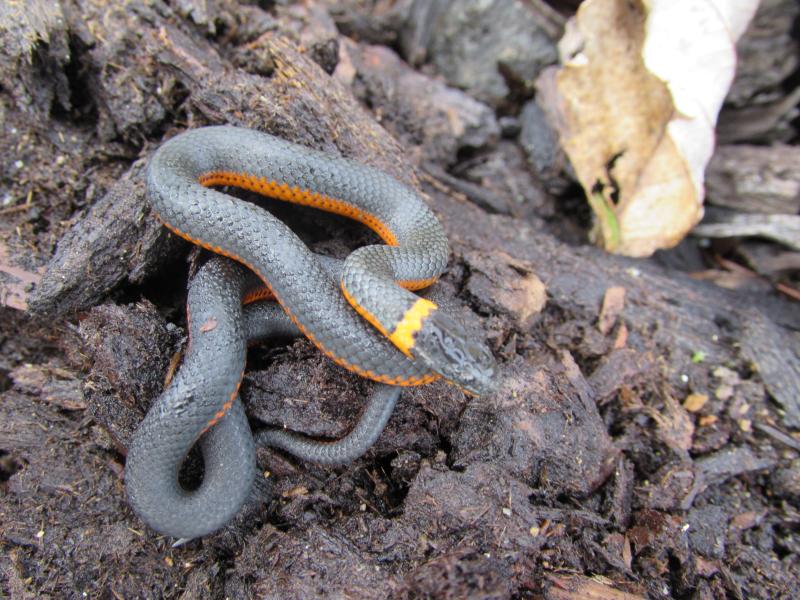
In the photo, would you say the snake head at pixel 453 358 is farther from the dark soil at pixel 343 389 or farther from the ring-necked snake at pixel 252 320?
the dark soil at pixel 343 389

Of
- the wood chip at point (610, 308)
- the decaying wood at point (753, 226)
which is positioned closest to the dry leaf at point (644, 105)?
the wood chip at point (610, 308)

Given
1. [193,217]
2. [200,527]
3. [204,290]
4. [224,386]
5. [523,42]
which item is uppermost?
[523,42]

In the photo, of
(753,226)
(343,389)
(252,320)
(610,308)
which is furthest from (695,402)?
(252,320)

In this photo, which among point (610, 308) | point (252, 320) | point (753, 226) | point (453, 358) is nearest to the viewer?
Answer: point (453, 358)

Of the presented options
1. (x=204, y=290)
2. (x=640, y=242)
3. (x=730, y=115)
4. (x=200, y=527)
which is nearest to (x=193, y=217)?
(x=204, y=290)

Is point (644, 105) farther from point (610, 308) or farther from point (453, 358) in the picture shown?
point (453, 358)

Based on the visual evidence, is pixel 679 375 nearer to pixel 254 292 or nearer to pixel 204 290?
pixel 254 292
